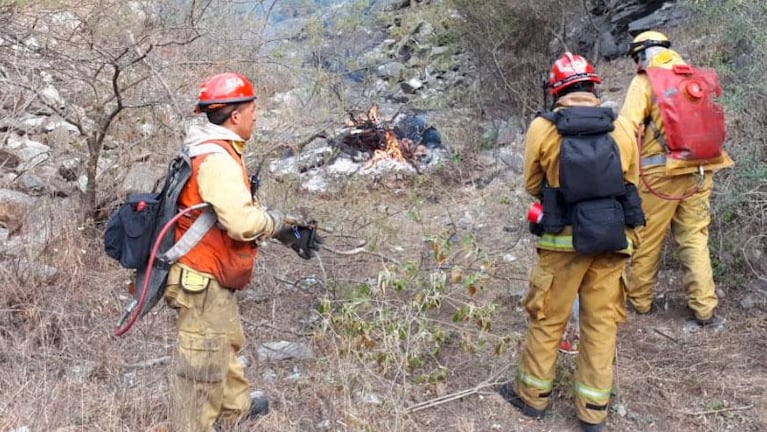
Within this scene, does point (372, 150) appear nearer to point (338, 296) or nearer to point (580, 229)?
point (338, 296)

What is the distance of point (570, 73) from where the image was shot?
10.2 ft

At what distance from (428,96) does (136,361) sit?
734cm

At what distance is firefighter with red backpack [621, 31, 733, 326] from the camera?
3.97m

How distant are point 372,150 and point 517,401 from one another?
483cm

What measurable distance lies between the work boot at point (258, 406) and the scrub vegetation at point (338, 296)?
2.4 inches

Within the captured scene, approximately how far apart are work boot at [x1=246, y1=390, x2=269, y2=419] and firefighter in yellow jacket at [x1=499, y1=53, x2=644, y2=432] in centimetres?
130

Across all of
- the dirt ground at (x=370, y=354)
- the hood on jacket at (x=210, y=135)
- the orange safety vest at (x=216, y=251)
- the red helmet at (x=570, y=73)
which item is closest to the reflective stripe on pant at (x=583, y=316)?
the dirt ground at (x=370, y=354)

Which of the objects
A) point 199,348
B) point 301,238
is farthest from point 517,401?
point 199,348

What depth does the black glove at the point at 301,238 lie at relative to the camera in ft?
9.63

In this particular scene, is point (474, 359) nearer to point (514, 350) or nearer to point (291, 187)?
point (514, 350)

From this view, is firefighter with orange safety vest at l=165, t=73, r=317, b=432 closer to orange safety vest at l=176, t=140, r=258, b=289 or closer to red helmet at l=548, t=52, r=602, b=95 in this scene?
orange safety vest at l=176, t=140, r=258, b=289

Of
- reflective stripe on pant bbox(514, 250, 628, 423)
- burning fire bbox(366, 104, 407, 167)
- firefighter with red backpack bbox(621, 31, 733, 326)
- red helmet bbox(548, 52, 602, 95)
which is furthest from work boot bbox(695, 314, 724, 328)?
burning fire bbox(366, 104, 407, 167)

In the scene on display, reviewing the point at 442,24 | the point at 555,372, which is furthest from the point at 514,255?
the point at 442,24

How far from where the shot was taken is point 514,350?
3.98m
